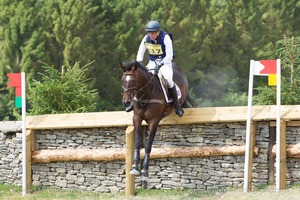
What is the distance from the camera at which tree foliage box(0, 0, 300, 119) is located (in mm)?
37125

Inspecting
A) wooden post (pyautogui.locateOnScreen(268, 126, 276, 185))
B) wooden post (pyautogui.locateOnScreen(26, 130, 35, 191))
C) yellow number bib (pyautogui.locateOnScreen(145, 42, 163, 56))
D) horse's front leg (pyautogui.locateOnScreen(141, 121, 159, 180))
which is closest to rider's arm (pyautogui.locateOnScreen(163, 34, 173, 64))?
yellow number bib (pyautogui.locateOnScreen(145, 42, 163, 56))

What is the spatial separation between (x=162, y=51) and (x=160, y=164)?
1.97 metres

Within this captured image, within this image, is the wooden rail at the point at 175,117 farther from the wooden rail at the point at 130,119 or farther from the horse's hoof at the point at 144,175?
the horse's hoof at the point at 144,175

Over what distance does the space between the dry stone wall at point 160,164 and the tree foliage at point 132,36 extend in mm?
17518

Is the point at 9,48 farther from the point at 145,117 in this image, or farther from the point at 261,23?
the point at 145,117

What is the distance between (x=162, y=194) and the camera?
15.1m

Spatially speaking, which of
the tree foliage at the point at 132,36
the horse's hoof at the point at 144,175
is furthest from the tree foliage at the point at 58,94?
the tree foliage at the point at 132,36

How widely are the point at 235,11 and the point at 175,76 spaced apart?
105ft

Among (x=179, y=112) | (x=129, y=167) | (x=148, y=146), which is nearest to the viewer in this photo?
(x=148, y=146)

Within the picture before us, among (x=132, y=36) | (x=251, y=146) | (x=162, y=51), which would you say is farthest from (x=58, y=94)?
(x=132, y=36)

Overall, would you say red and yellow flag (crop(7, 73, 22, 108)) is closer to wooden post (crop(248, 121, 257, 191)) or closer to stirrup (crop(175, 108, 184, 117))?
stirrup (crop(175, 108, 184, 117))

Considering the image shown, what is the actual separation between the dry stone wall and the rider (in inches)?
30.8

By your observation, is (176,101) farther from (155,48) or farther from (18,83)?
→ (18,83)

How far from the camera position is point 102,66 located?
38.2 meters
